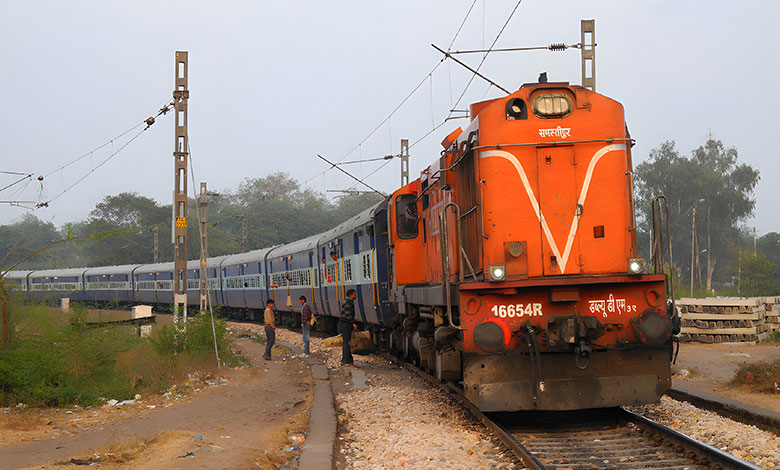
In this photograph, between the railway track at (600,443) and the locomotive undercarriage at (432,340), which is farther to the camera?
the locomotive undercarriage at (432,340)

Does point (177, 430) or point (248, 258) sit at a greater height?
point (248, 258)

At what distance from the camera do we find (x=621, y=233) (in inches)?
327

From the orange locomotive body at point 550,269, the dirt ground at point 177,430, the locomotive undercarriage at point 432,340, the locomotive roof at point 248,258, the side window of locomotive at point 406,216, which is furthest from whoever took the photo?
the locomotive roof at point 248,258

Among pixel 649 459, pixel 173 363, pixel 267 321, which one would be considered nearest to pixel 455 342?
pixel 649 459

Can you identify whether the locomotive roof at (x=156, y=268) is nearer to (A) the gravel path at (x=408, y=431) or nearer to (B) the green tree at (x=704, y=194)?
(A) the gravel path at (x=408, y=431)

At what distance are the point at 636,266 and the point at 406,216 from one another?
571cm

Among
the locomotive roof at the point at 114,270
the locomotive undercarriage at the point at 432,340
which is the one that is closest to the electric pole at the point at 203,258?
the locomotive undercarriage at the point at 432,340

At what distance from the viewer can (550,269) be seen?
8.26 meters

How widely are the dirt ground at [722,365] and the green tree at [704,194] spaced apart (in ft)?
167

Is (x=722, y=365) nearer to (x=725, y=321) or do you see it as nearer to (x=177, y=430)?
(x=725, y=321)

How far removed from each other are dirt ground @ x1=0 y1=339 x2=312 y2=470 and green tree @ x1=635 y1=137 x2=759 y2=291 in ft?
196

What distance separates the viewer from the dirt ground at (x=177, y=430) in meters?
7.64

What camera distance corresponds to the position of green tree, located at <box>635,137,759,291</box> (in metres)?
67.9

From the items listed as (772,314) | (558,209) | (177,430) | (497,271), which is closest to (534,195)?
(558,209)
